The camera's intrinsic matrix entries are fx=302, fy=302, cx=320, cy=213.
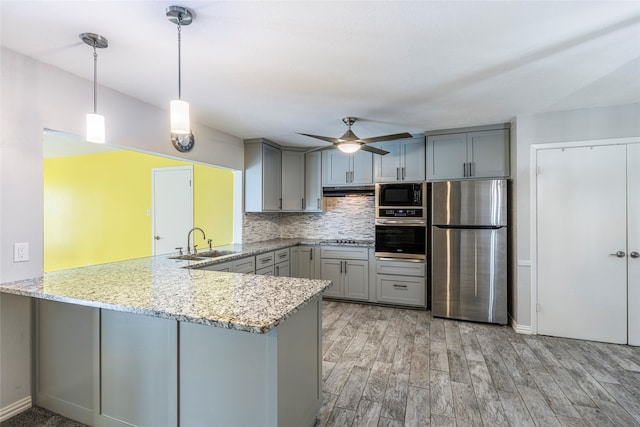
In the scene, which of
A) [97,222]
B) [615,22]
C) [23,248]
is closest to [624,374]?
[615,22]

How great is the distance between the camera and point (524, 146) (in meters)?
3.29

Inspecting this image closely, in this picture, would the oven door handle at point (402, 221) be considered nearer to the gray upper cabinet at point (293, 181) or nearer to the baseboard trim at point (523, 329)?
the gray upper cabinet at point (293, 181)

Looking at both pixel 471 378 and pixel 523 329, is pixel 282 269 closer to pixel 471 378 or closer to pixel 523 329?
pixel 471 378

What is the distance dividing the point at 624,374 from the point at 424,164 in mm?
2738

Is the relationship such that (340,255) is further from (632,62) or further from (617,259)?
(632,62)

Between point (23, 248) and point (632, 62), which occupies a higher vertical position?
point (632, 62)

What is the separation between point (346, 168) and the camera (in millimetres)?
4547

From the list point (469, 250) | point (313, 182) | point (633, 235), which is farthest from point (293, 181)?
point (633, 235)

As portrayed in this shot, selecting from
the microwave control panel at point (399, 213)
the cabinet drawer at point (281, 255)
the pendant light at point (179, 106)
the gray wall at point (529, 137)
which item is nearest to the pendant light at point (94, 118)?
the pendant light at point (179, 106)

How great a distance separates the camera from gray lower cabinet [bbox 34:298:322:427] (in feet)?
4.84

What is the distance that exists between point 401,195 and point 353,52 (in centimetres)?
241

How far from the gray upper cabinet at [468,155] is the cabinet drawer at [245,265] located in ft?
8.13

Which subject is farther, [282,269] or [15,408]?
[282,269]

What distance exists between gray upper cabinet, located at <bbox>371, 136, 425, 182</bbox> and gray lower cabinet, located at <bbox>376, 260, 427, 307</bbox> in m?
1.17
